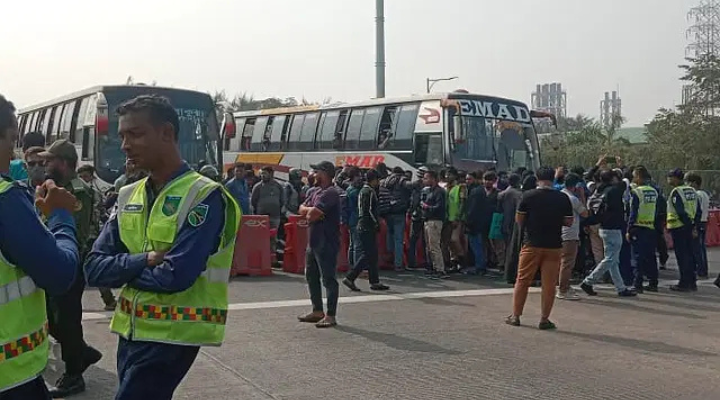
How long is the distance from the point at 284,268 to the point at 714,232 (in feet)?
37.1

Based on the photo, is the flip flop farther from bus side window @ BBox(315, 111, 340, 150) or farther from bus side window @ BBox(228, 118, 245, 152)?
bus side window @ BBox(228, 118, 245, 152)

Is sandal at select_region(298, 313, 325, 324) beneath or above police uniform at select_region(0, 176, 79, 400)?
beneath

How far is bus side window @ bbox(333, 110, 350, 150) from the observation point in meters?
23.7

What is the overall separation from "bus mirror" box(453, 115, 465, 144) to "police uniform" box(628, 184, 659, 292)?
24.7 ft

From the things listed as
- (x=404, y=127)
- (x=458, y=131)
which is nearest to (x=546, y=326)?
(x=458, y=131)

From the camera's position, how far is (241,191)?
15.2 metres

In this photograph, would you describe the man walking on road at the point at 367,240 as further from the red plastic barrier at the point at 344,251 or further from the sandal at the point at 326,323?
the sandal at the point at 326,323

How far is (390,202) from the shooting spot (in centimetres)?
1434

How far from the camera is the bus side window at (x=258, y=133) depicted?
27.7 m

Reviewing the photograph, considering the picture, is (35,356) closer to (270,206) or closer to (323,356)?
(323,356)

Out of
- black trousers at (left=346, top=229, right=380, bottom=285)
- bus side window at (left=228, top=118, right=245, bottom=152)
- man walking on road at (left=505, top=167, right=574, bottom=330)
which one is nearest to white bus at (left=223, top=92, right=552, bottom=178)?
bus side window at (left=228, top=118, right=245, bottom=152)

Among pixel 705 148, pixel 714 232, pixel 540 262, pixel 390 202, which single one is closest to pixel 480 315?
pixel 540 262

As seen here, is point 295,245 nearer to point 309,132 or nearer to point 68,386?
point 68,386

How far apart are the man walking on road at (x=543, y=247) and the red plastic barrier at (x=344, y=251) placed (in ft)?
16.9
